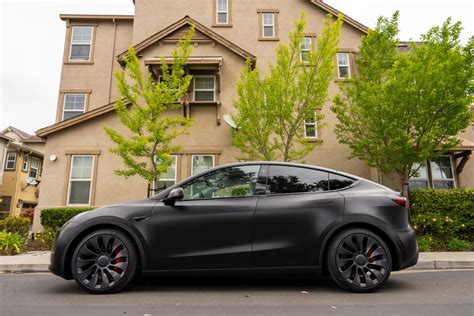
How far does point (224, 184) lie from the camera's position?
415 cm

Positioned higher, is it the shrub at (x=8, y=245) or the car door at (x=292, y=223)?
the car door at (x=292, y=223)

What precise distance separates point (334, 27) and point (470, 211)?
657 cm

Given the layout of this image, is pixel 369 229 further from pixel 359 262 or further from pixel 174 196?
pixel 174 196

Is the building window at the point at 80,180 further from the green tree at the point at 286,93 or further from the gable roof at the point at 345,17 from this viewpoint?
the gable roof at the point at 345,17

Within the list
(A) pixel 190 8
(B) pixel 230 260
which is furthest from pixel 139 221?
(A) pixel 190 8

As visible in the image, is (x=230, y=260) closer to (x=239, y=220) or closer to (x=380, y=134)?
(x=239, y=220)

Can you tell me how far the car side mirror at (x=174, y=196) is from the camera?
3.86 metres

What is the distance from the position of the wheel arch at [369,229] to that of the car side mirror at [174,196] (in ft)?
6.15

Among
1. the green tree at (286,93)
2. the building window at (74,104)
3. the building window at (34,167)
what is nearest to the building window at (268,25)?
the green tree at (286,93)

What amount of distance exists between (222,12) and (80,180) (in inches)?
384

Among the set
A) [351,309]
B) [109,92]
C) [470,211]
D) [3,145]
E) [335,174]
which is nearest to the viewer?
[351,309]

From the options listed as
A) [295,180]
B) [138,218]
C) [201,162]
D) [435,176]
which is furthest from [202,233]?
[435,176]

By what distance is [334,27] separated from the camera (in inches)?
379

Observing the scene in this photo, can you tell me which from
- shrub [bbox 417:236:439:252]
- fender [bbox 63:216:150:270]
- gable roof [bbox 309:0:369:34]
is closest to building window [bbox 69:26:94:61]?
gable roof [bbox 309:0:369:34]
